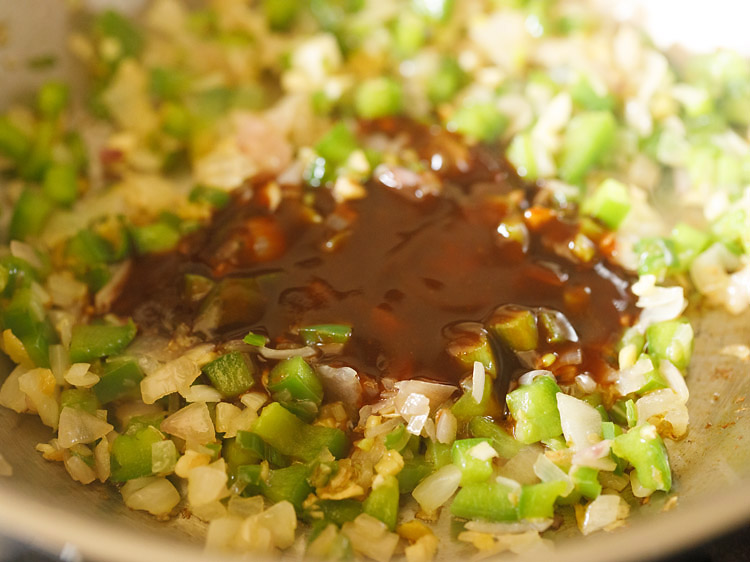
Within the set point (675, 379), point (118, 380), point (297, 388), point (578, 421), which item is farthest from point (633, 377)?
point (118, 380)

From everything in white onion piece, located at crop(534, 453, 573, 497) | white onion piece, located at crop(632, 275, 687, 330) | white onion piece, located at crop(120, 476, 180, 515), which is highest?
white onion piece, located at crop(632, 275, 687, 330)

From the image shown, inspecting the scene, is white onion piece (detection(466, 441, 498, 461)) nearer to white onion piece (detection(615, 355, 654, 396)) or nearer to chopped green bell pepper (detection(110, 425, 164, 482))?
white onion piece (detection(615, 355, 654, 396))

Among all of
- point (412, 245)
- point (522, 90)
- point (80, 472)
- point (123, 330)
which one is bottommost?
point (80, 472)

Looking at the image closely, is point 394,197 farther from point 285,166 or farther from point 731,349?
point 731,349

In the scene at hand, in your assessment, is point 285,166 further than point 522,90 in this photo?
No

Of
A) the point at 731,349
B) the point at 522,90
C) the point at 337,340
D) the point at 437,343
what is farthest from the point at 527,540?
the point at 522,90

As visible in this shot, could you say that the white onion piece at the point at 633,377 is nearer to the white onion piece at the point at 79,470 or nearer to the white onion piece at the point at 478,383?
the white onion piece at the point at 478,383

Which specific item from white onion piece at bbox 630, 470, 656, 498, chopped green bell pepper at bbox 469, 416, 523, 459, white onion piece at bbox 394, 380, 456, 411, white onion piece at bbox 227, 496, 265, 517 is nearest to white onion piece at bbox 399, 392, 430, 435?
white onion piece at bbox 394, 380, 456, 411

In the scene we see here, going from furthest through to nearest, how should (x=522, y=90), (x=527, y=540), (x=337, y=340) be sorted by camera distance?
1. (x=522, y=90)
2. (x=337, y=340)
3. (x=527, y=540)
